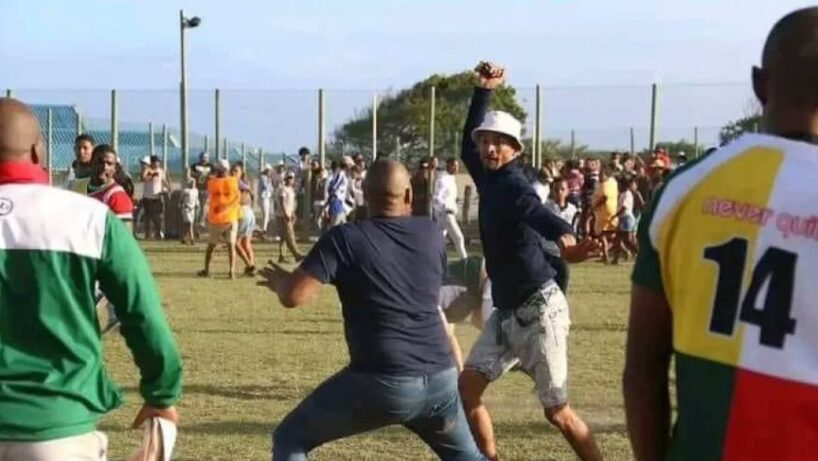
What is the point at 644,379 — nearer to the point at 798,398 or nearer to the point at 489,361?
the point at 798,398

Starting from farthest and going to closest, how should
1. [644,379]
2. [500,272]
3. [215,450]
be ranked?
[215,450]
[500,272]
[644,379]

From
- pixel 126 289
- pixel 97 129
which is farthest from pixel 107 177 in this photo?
pixel 97 129

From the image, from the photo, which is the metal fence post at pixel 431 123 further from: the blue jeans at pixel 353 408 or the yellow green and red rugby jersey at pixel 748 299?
the yellow green and red rugby jersey at pixel 748 299

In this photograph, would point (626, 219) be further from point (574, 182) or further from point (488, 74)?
point (488, 74)

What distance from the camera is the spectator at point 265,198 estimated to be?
31.8 metres

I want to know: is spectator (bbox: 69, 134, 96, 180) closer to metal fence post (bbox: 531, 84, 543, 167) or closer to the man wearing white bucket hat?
the man wearing white bucket hat

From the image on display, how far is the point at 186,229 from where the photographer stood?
30.7 meters

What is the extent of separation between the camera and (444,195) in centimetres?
2302

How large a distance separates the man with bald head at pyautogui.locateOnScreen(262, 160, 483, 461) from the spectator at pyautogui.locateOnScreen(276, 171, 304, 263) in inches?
690

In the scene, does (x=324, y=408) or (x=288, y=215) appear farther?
(x=288, y=215)

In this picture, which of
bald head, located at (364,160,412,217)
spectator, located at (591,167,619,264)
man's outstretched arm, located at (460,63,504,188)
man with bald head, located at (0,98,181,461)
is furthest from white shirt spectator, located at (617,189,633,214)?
man with bald head, located at (0,98,181,461)

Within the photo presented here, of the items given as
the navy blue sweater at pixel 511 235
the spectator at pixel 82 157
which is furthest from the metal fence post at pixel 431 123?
the navy blue sweater at pixel 511 235

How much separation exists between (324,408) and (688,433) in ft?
10.6

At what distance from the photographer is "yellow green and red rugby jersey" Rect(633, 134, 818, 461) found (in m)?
2.77
